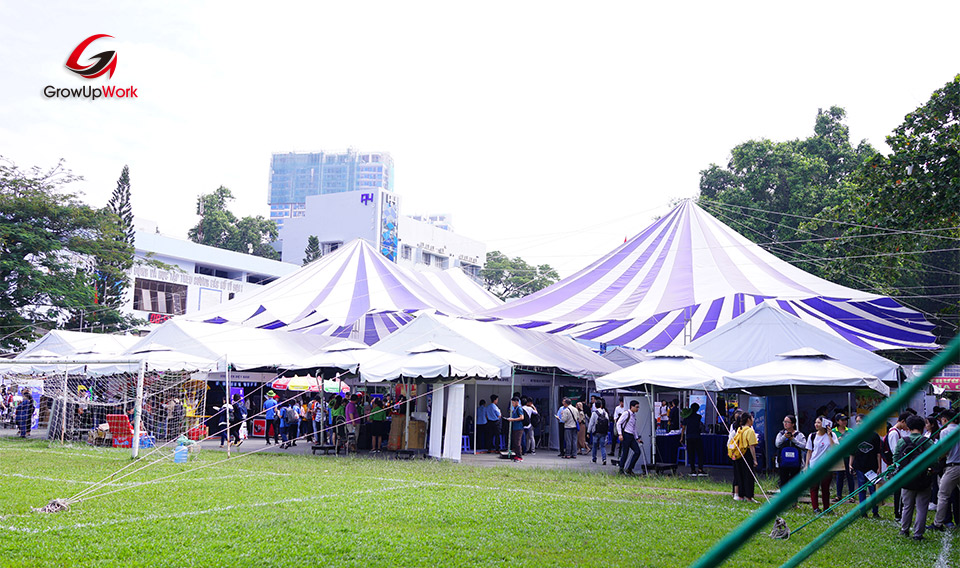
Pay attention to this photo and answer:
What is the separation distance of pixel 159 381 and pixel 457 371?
825 cm

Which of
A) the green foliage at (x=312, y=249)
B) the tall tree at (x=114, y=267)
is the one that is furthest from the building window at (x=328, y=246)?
the tall tree at (x=114, y=267)

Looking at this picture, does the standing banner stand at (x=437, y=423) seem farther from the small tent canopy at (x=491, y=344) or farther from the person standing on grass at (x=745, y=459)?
the person standing on grass at (x=745, y=459)

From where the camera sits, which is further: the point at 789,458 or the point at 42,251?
the point at 42,251

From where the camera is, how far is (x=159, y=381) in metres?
18.9

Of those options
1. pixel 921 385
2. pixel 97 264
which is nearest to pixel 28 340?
pixel 97 264

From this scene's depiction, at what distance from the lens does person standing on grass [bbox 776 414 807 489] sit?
394 inches

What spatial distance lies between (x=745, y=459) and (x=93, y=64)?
16.0 metres

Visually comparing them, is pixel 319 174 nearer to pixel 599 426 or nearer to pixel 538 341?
pixel 538 341

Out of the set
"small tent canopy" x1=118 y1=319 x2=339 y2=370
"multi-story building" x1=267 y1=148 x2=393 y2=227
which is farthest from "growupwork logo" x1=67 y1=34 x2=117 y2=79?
"multi-story building" x1=267 y1=148 x2=393 y2=227

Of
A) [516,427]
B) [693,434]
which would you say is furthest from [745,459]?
[516,427]

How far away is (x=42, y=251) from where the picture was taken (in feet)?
80.6

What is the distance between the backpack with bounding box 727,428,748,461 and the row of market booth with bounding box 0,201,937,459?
248cm

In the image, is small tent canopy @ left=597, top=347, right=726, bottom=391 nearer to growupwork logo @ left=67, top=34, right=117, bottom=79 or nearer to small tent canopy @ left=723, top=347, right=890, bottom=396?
small tent canopy @ left=723, top=347, right=890, bottom=396

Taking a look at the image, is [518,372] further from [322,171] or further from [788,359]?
[322,171]
